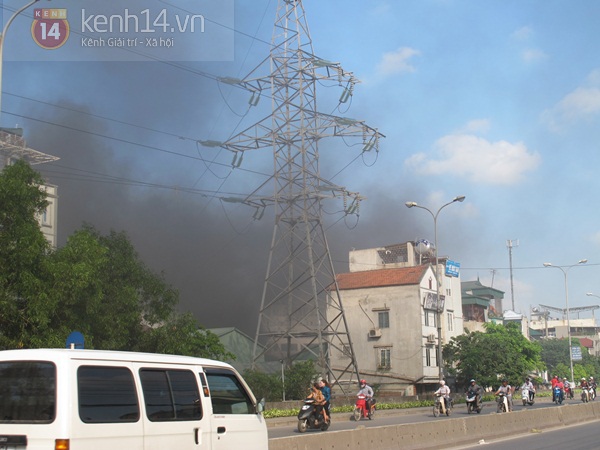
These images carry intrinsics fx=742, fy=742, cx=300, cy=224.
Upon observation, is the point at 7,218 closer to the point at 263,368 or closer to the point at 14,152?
the point at 14,152

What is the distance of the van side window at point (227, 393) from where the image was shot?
343 inches

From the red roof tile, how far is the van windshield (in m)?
60.9

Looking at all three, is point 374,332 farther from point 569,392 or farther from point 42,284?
point 42,284

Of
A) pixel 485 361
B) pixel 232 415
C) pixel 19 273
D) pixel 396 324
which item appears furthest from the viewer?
pixel 396 324

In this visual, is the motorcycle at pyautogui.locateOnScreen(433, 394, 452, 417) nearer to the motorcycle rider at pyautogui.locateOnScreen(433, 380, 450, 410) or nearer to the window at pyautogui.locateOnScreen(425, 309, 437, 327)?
the motorcycle rider at pyautogui.locateOnScreen(433, 380, 450, 410)

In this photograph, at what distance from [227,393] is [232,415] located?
268 mm

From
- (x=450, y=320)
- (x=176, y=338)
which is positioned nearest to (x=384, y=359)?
(x=450, y=320)

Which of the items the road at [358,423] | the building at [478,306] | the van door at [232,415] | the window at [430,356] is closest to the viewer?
the van door at [232,415]

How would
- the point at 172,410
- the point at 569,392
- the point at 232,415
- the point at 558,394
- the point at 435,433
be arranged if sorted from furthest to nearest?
the point at 569,392 → the point at 558,394 → the point at 435,433 → the point at 232,415 → the point at 172,410

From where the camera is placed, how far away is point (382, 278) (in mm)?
69812

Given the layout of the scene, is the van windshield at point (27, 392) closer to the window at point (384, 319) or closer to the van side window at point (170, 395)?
the van side window at point (170, 395)

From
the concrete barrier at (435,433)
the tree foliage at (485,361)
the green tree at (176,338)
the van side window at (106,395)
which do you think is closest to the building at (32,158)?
the green tree at (176,338)

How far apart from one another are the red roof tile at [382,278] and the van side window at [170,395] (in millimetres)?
59323

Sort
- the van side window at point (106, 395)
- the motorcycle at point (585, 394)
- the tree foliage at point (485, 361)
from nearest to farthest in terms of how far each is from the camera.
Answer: the van side window at point (106, 395)
the motorcycle at point (585, 394)
the tree foliage at point (485, 361)
